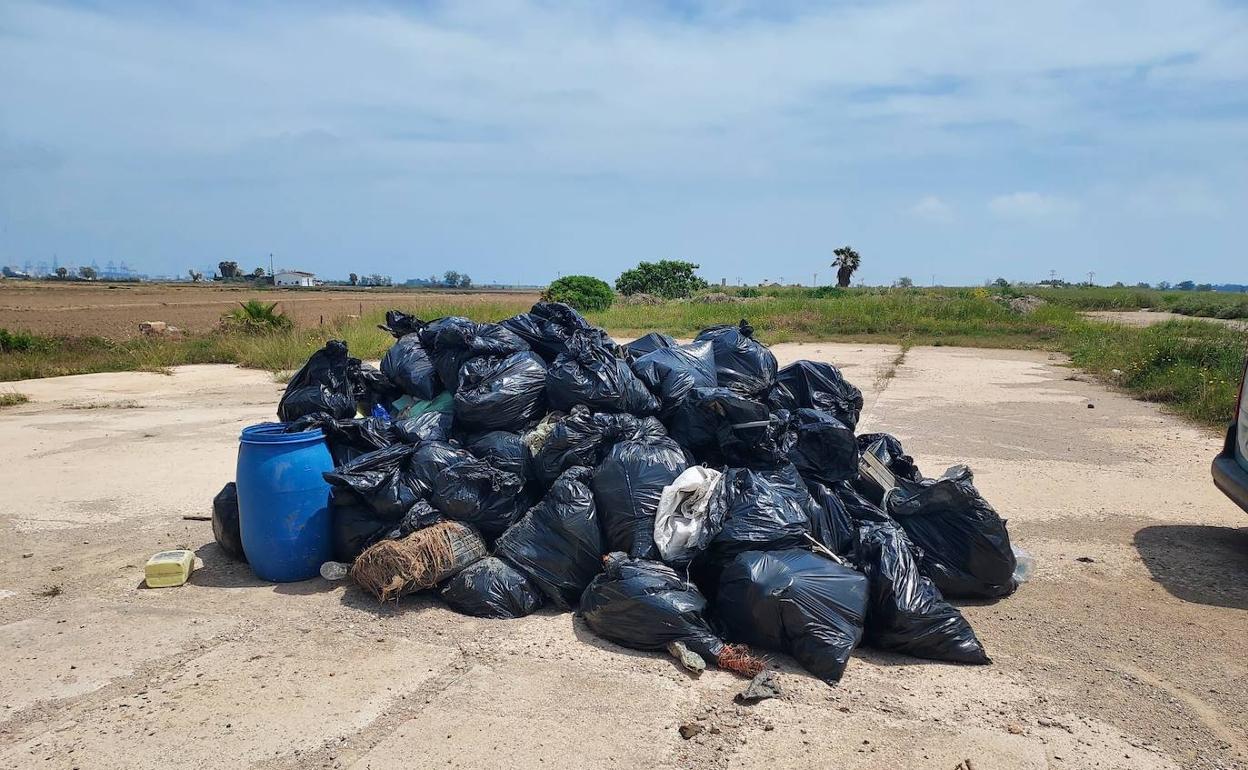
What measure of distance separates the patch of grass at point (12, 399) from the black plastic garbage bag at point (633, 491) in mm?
9425

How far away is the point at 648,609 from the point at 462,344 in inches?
86.2

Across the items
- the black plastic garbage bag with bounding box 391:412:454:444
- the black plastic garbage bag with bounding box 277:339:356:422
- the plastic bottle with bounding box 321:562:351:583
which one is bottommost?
the plastic bottle with bounding box 321:562:351:583

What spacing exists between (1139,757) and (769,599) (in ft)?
4.49

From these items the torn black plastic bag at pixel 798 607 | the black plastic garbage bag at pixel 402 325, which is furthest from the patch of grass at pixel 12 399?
the torn black plastic bag at pixel 798 607

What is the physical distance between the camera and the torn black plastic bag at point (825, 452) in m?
4.34

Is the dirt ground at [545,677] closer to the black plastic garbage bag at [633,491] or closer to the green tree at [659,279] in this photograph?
the black plastic garbage bag at [633,491]

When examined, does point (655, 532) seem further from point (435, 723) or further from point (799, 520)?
point (435, 723)

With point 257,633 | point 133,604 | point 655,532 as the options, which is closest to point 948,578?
point 655,532

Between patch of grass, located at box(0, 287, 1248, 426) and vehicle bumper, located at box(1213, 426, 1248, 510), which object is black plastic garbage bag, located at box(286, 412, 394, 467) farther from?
patch of grass, located at box(0, 287, 1248, 426)

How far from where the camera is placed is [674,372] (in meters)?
4.75

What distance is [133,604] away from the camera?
3934mm

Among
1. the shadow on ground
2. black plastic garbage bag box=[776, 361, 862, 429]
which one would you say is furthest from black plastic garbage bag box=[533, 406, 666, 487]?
the shadow on ground

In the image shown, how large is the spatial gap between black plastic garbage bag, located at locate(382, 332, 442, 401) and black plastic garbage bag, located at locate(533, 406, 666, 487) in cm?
113

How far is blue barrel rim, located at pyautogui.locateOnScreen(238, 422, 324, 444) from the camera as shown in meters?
3.98
